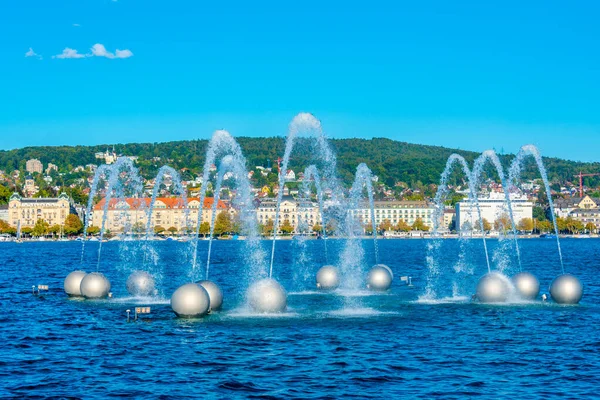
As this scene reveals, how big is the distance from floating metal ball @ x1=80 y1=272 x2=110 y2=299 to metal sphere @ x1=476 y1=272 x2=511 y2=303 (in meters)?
22.5

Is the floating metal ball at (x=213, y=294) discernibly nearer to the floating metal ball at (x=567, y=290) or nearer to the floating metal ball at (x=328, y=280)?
the floating metal ball at (x=328, y=280)

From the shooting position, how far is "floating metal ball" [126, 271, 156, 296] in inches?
1903

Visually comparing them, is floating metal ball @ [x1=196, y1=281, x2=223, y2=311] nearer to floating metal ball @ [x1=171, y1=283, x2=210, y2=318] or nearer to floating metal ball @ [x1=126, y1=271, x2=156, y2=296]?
floating metal ball @ [x1=171, y1=283, x2=210, y2=318]

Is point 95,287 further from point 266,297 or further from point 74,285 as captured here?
point 266,297

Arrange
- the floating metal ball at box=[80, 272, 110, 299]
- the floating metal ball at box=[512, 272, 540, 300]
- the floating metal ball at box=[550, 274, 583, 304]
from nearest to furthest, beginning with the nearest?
1. the floating metal ball at box=[550, 274, 583, 304]
2. the floating metal ball at box=[512, 272, 540, 300]
3. the floating metal ball at box=[80, 272, 110, 299]

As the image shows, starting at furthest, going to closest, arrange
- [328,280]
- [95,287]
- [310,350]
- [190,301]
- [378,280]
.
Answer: [328,280] → [378,280] → [95,287] → [190,301] → [310,350]

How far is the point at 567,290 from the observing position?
4197 centimetres

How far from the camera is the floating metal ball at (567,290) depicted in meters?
42.0

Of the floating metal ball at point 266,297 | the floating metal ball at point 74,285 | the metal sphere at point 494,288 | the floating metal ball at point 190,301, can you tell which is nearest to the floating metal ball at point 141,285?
the floating metal ball at point 74,285

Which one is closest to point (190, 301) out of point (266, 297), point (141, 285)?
point (266, 297)

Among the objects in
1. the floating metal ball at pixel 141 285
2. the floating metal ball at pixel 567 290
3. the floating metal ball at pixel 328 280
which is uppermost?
the floating metal ball at pixel 567 290

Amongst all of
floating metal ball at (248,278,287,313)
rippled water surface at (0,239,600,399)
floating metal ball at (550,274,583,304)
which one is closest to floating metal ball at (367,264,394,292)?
rippled water surface at (0,239,600,399)

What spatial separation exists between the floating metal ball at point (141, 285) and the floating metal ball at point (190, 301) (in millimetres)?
11272

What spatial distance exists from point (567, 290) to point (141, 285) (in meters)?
25.0
